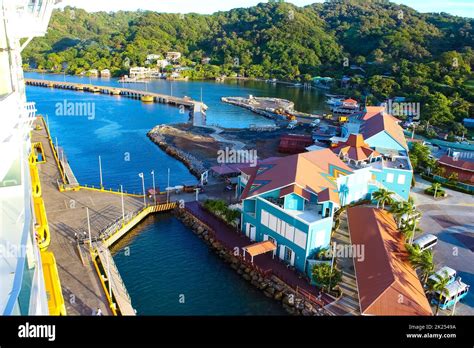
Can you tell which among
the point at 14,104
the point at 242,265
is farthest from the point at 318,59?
the point at 14,104

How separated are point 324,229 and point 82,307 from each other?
1263 cm

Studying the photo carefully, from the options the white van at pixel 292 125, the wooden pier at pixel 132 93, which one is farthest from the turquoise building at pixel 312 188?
the wooden pier at pixel 132 93

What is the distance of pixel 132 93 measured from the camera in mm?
81625

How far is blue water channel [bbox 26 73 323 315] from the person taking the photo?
67.3 feet

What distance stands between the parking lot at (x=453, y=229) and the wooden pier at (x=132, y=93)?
138ft

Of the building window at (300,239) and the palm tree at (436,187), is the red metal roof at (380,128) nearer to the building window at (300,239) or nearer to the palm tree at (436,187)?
→ the palm tree at (436,187)

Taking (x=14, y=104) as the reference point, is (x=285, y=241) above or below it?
below

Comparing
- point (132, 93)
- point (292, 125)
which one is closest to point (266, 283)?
point (292, 125)

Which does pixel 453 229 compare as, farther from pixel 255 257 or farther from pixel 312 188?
pixel 255 257

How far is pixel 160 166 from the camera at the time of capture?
40.2 meters

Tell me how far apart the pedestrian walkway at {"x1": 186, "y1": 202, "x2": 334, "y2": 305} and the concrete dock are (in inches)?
129

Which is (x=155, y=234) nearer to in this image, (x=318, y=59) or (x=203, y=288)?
(x=203, y=288)

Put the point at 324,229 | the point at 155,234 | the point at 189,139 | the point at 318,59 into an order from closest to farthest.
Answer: the point at 324,229 < the point at 155,234 < the point at 189,139 < the point at 318,59

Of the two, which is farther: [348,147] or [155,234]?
[348,147]
